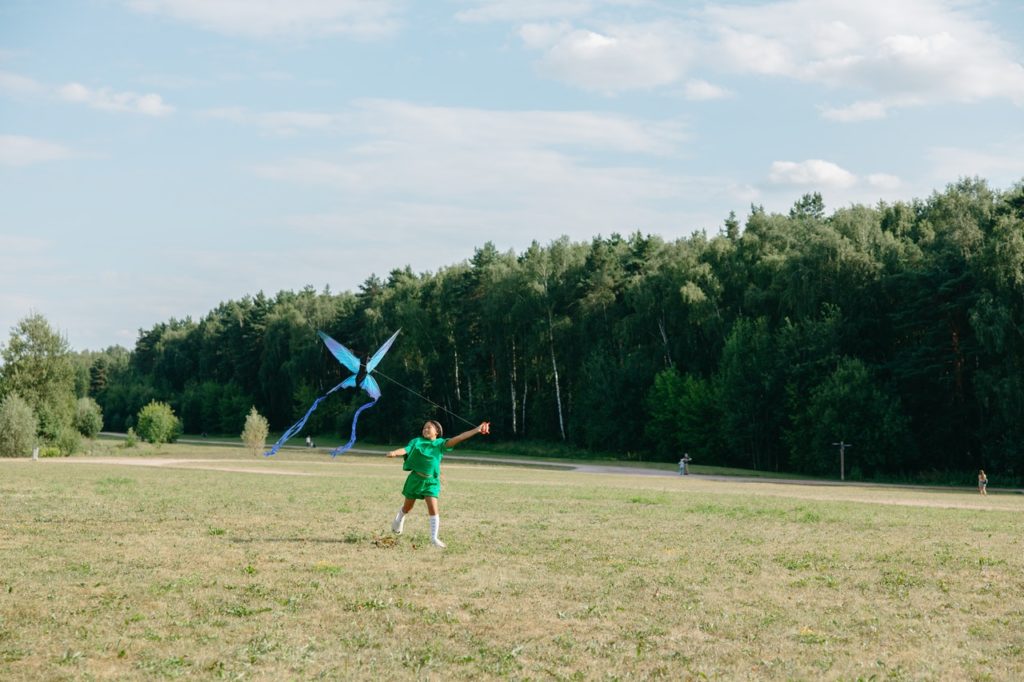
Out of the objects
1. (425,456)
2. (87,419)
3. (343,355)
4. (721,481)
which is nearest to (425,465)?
(425,456)

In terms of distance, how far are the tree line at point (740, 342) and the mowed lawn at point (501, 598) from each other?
96.1ft

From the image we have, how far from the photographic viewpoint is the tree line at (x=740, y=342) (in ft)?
191

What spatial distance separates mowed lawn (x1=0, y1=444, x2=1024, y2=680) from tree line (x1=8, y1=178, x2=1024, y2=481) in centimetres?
2930

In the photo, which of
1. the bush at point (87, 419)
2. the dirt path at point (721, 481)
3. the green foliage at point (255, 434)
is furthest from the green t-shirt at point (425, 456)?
the bush at point (87, 419)

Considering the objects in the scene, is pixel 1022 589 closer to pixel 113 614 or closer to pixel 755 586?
pixel 755 586

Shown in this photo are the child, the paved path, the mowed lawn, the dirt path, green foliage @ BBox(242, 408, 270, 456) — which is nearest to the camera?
the mowed lawn

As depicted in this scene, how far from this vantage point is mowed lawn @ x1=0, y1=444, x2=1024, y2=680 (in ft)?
30.8

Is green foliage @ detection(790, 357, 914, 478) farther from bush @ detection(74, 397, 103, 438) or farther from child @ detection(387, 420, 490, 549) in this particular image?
bush @ detection(74, 397, 103, 438)

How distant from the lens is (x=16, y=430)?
6450cm

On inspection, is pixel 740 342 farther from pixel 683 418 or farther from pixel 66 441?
pixel 66 441

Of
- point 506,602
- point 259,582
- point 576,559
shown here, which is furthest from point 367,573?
point 576,559

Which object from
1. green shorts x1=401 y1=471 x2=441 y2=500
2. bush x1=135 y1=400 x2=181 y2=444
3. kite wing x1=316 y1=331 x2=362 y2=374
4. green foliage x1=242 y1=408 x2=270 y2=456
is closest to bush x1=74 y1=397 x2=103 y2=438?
bush x1=135 y1=400 x2=181 y2=444

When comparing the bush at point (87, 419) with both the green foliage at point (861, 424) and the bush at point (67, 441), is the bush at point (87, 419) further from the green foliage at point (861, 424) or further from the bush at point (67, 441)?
the green foliage at point (861, 424)

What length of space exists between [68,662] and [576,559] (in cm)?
835
